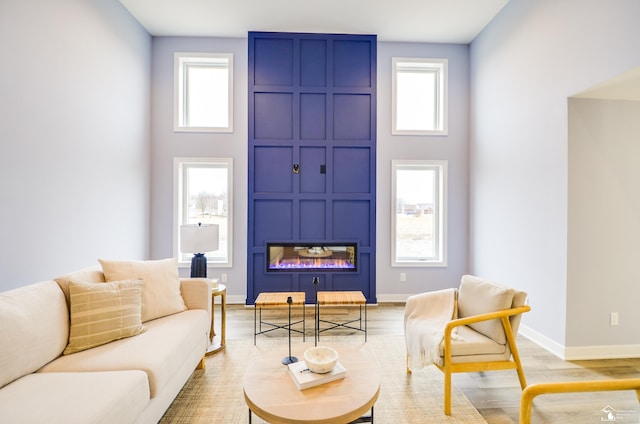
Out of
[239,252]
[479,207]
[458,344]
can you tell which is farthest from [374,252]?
[458,344]

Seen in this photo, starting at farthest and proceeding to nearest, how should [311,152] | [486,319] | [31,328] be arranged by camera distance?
[311,152] < [486,319] < [31,328]

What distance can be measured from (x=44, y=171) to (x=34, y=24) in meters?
1.12

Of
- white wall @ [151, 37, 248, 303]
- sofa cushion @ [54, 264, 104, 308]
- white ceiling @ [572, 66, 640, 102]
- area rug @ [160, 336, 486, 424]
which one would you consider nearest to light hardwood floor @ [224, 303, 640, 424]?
area rug @ [160, 336, 486, 424]

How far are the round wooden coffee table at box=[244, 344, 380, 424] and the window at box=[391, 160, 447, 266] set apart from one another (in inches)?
111

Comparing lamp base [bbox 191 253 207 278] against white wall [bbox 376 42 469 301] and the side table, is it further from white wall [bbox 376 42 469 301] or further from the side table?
white wall [bbox 376 42 469 301]

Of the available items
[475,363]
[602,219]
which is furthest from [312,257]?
[602,219]

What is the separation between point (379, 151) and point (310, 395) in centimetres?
346

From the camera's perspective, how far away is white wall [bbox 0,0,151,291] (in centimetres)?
217

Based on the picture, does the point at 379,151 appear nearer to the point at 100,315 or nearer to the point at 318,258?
the point at 318,258

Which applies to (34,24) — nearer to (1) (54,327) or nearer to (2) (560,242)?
(1) (54,327)

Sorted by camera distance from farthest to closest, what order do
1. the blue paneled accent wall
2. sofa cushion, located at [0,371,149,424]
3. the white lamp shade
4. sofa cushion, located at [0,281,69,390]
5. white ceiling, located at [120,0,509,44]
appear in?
the blue paneled accent wall, white ceiling, located at [120,0,509,44], the white lamp shade, sofa cushion, located at [0,281,69,390], sofa cushion, located at [0,371,149,424]

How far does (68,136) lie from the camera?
106 inches

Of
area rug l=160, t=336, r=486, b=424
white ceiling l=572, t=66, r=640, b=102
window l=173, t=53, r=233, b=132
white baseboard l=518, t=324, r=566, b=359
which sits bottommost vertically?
area rug l=160, t=336, r=486, b=424

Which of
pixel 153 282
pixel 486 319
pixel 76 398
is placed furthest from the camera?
pixel 153 282
